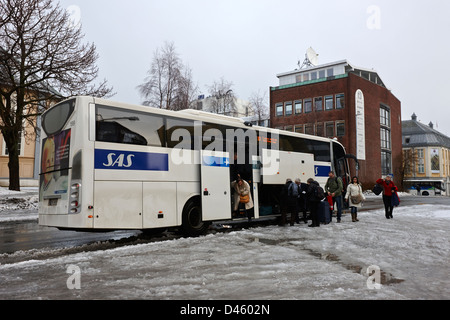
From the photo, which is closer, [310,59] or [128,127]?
[128,127]

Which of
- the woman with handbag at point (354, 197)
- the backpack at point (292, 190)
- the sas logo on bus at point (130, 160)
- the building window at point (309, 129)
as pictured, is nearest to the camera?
the sas logo on bus at point (130, 160)

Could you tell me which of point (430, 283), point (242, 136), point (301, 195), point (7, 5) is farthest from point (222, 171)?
point (7, 5)

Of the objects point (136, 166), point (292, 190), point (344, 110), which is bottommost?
point (292, 190)

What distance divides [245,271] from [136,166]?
3.96m

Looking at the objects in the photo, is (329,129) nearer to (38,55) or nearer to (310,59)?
(310,59)

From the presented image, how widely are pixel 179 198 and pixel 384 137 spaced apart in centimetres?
5028

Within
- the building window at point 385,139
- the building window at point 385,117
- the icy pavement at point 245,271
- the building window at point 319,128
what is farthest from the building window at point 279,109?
the icy pavement at point 245,271

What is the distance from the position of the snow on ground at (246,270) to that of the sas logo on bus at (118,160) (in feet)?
6.13

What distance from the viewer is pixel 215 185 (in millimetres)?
10602

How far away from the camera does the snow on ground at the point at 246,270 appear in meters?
4.83

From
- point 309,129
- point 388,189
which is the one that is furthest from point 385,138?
point 388,189

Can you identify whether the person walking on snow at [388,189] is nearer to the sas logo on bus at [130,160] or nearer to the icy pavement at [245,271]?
the icy pavement at [245,271]

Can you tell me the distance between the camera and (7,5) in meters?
19.3
